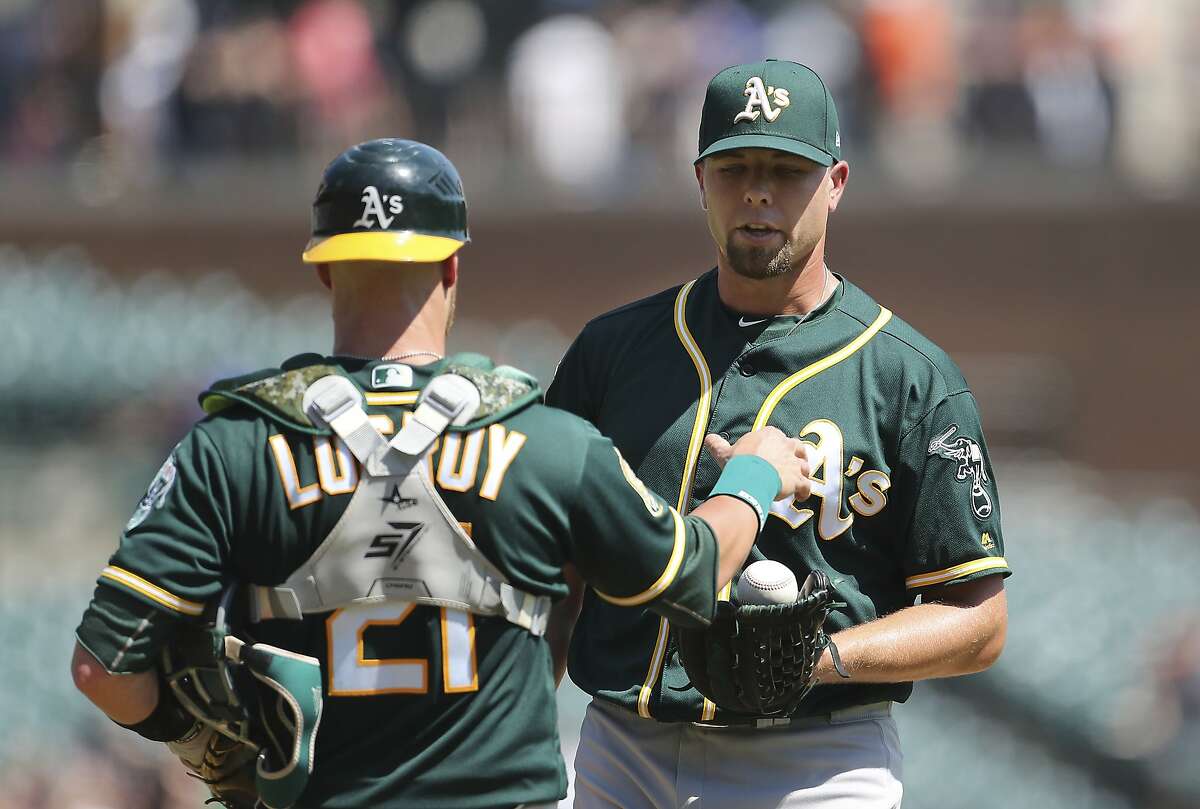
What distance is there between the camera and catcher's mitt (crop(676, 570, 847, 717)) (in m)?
3.58

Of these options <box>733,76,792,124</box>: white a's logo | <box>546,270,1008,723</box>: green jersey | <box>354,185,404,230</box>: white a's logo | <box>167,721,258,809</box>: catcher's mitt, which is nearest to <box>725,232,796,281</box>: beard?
<box>546,270,1008,723</box>: green jersey

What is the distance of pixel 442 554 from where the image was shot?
323 centimetres

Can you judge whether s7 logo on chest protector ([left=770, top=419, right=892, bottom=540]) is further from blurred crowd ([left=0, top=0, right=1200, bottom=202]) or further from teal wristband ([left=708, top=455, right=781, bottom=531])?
blurred crowd ([left=0, top=0, right=1200, bottom=202])

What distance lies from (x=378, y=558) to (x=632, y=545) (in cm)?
48

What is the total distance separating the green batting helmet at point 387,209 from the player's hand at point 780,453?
735 mm

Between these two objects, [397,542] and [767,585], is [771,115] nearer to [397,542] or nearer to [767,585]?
[767,585]

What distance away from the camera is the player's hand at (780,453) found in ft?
12.1

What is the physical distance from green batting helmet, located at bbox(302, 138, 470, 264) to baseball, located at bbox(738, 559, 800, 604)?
35.6 inches

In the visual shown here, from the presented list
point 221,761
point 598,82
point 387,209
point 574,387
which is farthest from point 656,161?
point 221,761

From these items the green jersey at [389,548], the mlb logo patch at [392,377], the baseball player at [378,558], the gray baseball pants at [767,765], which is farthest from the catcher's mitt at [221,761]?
the gray baseball pants at [767,765]

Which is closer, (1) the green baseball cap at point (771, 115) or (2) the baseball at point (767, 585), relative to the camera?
(2) the baseball at point (767, 585)

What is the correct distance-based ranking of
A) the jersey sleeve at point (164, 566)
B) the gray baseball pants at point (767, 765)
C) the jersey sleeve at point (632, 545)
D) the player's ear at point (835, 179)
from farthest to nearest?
1. the player's ear at point (835, 179)
2. the gray baseball pants at point (767, 765)
3. the jersey sleeve at point (632, 545)
4. the jersey sleeve at point (164, 566)

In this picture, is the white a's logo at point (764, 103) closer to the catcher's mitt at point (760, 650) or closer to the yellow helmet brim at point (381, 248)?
the yellow helmet brim at point (381, 248)

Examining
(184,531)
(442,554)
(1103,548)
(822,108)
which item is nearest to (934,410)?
(822,108)
